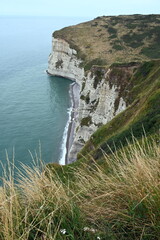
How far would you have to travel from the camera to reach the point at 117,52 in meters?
91.3

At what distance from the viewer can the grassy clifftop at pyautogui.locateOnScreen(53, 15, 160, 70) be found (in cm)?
8806

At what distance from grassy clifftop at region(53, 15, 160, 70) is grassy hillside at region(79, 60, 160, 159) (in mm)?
44213

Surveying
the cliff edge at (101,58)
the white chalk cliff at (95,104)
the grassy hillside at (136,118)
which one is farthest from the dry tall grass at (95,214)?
the cliff edge at (101,58)

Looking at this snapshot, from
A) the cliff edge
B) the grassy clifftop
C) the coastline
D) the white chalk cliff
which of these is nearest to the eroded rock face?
the cliff edge

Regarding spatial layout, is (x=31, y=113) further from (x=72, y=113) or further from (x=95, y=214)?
(x=95, y=214)

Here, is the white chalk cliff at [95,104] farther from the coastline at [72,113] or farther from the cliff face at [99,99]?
the coastline at [72,113]

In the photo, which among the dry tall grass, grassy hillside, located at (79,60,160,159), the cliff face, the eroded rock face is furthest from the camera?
the eroded rock face

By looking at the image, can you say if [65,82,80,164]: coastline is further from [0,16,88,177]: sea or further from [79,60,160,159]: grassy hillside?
[79,60,160,159]: grassy hillside

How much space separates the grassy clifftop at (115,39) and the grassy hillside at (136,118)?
1741 inches

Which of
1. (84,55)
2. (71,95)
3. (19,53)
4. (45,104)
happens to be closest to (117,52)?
(84,55)

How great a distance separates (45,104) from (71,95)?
11.6 metres

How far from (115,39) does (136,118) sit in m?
84.8

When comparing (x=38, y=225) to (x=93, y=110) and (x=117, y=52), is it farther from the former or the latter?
(x=117, y=52)

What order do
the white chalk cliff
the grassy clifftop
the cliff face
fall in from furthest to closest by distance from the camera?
the grassy clifftop, the white chalk cliff, the cliff face
